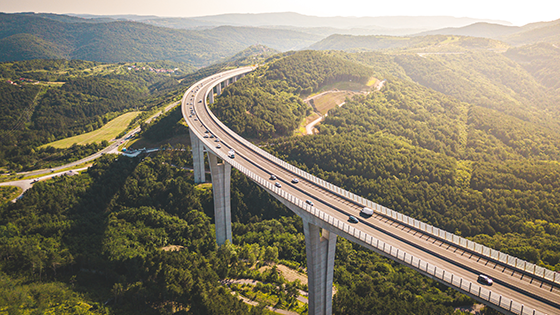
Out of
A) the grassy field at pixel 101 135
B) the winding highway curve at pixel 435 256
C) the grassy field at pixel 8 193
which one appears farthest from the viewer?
the grassy field at pixel 101 135

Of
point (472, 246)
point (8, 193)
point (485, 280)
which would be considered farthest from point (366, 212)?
point (8, 193)

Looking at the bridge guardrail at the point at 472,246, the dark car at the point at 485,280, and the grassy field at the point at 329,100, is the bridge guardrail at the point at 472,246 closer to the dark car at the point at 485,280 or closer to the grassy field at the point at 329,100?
the dark car at the point at 485,280

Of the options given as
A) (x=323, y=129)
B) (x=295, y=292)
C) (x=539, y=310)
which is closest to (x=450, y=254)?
(x=539, y=310)

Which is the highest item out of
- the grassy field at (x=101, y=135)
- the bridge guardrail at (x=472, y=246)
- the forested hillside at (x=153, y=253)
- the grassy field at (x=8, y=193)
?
the bridge guardrail at (x=472, y=246)

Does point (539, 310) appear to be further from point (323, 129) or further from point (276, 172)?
point (323, 129)

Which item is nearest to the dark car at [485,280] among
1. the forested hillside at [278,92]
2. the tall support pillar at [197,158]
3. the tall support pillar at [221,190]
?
the tall support pillar at [221,190]

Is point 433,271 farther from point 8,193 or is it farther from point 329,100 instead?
point 329,100

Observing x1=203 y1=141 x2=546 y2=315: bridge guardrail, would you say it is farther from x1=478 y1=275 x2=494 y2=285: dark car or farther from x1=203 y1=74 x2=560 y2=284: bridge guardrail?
x1=203 y1=74 x2=560 y2=284: bridge guardrail
